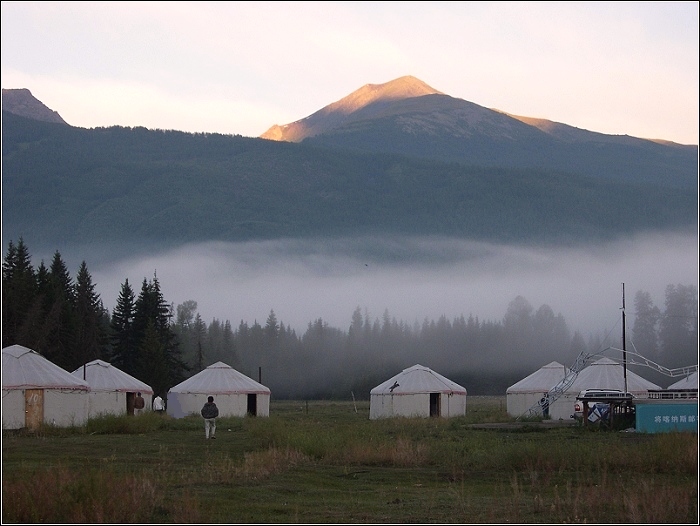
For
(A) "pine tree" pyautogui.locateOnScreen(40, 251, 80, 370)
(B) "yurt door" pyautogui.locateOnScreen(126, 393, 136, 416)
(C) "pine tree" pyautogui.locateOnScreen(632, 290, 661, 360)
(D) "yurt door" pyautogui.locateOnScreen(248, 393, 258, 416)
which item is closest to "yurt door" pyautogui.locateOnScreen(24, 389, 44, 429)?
(B) "yurt door" pyautogui.locateOnScreen(126, 393, 136, 416)

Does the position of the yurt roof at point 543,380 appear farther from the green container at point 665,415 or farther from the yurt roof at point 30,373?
the yurt roof at point 30,373

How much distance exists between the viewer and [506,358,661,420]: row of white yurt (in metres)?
48.2

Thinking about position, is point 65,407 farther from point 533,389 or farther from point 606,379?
point 533,389

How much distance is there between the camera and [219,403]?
163 ft

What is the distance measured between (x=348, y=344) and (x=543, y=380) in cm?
10021

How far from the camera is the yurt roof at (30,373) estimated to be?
35.5 metres

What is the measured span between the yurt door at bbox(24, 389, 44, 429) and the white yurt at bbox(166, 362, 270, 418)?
13772 mm

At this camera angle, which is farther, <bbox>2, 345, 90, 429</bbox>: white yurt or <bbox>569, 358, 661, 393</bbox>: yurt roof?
<bbox>569, 358, 661, 393</bbox>: yurt roof

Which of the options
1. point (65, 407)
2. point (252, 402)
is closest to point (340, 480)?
point (65, 407)

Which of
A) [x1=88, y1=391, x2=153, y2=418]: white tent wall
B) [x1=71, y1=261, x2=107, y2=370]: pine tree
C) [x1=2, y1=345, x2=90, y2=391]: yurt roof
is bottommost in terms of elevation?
[x1=88, y1=391, x2=153, y2=418]: white tent wall

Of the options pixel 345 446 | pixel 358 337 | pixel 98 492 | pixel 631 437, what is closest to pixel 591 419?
pixel 631 437

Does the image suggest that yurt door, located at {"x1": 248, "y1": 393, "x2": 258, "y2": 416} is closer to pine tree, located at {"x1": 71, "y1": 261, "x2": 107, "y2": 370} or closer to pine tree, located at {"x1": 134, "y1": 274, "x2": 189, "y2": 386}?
pine tree, located at {"x1": 71, "y1": 261, "x2": 107, "y2": 370}

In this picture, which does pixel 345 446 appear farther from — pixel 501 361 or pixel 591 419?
pixel 501 361

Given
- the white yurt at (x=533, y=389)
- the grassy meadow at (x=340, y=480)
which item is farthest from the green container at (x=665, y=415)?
the white yurt at (x=533, y=389)
